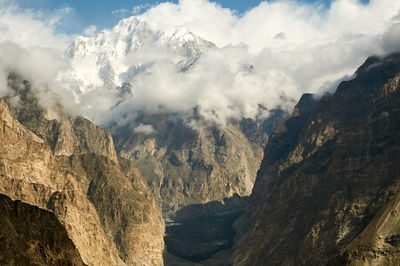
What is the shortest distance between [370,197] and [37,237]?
13557 cm

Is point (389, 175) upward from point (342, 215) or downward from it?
upward

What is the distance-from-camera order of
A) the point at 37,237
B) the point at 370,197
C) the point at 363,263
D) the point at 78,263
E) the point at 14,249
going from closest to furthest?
the point at 14,249 → the point at 37,237 → the point at 78,263 → the point at 363,263 → the point at 370,197

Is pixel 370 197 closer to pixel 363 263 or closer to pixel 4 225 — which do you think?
pixel 363 263

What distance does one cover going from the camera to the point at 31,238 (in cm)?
10206

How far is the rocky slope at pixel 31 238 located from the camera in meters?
94.7

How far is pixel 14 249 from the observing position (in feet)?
311

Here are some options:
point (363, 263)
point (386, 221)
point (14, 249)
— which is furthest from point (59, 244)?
point (386, 221)

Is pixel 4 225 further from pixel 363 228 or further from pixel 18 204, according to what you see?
pixel 363 228

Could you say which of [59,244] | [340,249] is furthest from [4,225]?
[340,249]

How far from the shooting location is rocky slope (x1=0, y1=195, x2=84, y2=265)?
311 ft

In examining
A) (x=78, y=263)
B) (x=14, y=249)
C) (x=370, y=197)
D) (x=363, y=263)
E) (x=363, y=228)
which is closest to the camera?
(x=14, y=249)

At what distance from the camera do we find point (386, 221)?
546ft

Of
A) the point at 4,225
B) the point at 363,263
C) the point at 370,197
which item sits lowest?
the point at 363,263

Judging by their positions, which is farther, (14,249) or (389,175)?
(389,175)
